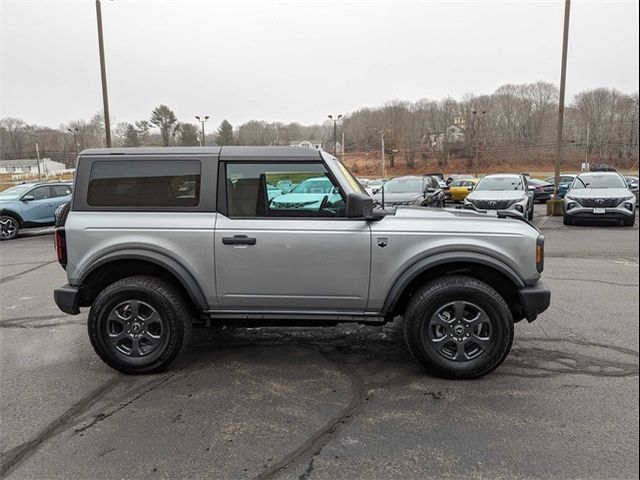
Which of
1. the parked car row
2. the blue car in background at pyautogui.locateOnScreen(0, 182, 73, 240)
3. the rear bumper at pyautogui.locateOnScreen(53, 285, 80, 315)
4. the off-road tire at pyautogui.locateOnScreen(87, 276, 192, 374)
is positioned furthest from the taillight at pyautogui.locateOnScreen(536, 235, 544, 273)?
the blue car in background at pyautogui.locateOnScreen(0, 182, 73, 240)

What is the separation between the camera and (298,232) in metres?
3.72

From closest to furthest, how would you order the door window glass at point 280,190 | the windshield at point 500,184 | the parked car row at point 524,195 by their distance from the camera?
1. the door window glass at point 280,190
2. the parked car row at point 524,195
3. the windshield at point 500,184

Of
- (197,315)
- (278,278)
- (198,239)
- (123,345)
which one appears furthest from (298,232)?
(123,345)

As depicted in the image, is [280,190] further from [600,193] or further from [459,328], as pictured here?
[600,193]

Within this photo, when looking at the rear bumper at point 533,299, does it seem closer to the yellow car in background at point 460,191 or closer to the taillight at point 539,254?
the taillight at point 539,254

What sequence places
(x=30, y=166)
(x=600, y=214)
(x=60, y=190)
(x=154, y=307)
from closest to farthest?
(x=154, y=307) < (x=600, y=214) < (x=60, y=190) < (x=30, y=166)

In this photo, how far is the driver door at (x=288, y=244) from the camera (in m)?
3.71

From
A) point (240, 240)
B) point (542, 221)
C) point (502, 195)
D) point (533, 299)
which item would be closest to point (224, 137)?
point (502, 195)

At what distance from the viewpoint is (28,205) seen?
545 inches

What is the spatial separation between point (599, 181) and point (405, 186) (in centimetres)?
577

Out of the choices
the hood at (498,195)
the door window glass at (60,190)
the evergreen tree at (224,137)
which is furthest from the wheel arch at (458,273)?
the door window glass at (60,190)

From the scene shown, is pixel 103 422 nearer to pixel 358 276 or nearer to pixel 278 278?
pixel 278 278

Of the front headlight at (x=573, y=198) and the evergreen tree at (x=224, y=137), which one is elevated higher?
the evergreen tree at (x=224, y=137)

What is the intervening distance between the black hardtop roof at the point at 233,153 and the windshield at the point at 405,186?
454 inches
